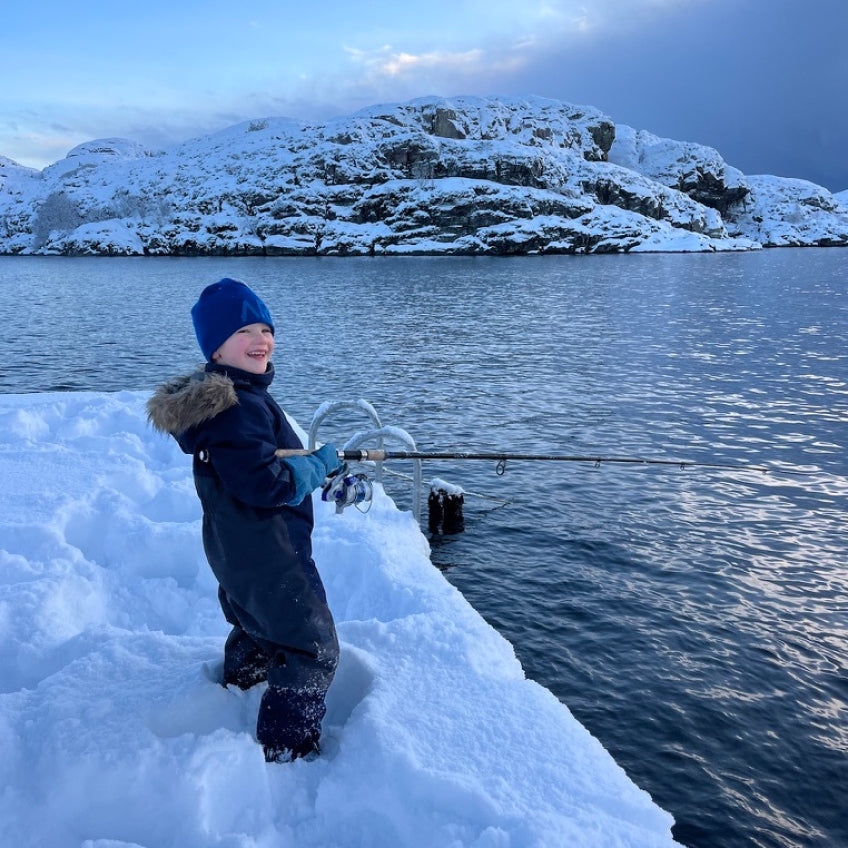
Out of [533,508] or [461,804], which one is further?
[533,508]

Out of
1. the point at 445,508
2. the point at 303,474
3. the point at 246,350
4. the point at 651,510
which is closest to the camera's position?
the point at 303,474

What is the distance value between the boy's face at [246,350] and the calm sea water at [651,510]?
552 centimetres

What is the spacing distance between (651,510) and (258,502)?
36.9ft

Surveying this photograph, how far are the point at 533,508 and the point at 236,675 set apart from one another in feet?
33.1

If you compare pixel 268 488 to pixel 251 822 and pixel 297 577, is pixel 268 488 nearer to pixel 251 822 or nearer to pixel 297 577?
pixel 297 577

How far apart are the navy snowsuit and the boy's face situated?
58mm

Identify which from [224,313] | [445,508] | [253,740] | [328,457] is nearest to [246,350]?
[224,313]

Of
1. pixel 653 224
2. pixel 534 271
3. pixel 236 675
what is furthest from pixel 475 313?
pixel 653 224

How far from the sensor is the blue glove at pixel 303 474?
3.86 metres

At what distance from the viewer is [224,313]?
3949mm

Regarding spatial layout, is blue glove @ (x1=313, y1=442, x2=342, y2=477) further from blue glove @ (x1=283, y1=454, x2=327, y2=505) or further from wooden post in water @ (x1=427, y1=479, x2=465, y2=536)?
wooden post in water @ (x1=427, y1=479, x2=465, y2=536)

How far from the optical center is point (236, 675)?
450cm

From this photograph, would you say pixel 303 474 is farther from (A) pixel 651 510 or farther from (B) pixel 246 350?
(A) pixel 651 510

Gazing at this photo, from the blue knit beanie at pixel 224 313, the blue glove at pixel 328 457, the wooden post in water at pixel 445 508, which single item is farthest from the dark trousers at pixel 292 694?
the wooden post in water at pixel 445 508
